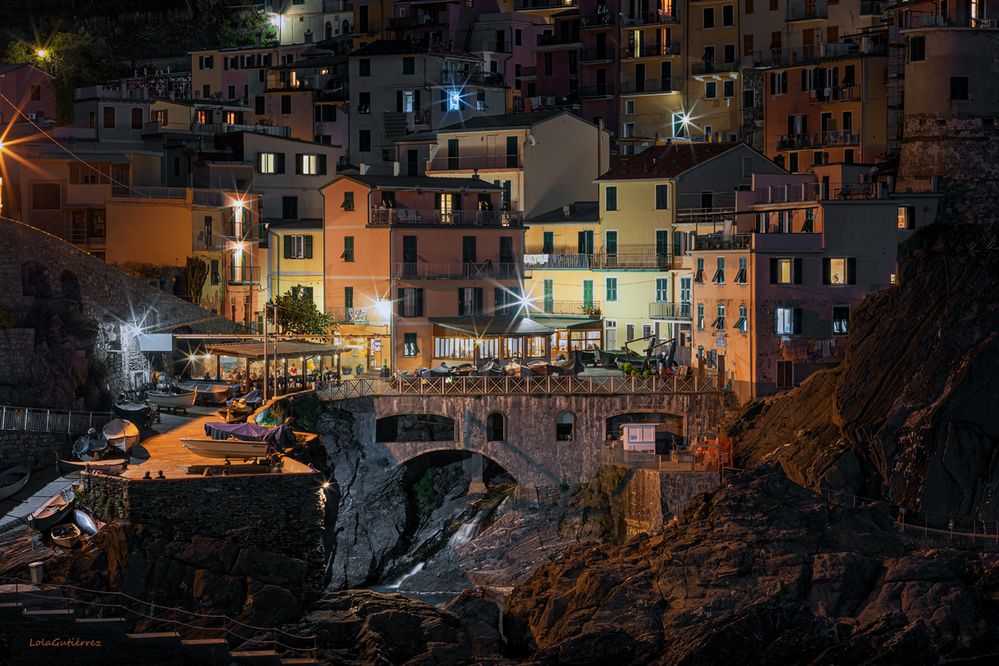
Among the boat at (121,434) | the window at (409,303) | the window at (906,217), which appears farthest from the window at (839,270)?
the boat at (121,434)

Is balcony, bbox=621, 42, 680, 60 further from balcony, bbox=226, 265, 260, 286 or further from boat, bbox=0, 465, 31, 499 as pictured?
boat, bbox=0, 465, 31, 499

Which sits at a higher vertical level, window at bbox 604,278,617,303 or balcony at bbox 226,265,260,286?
balcony at bbox 226,265,260,286

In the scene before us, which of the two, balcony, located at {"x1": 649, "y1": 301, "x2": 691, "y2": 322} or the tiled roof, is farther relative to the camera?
the tiled roof

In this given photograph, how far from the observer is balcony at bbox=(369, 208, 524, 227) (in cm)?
7594

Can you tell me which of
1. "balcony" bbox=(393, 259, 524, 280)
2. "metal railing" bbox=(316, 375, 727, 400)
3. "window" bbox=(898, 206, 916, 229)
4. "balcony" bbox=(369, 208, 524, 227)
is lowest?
"metal railing" bbox=(316, 375, 727, 400)

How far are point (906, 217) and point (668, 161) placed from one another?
634 inches

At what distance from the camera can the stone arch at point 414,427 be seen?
69625 millimetres

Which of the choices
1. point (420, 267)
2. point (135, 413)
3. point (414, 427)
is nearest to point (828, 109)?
point (420, 267)

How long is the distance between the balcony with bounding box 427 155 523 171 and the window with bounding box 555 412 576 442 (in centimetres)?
1696

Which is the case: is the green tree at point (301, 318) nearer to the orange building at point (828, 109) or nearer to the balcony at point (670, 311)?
the balcony at point (670, 311)

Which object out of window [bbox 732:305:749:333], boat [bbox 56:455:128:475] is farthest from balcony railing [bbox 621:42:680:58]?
boat [bbox 56:455:128:475]

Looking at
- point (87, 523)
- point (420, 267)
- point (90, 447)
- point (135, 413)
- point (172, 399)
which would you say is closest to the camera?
point (87, 523)

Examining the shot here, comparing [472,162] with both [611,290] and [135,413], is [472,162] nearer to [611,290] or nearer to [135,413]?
[611,290]

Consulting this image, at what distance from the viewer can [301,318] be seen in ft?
252
